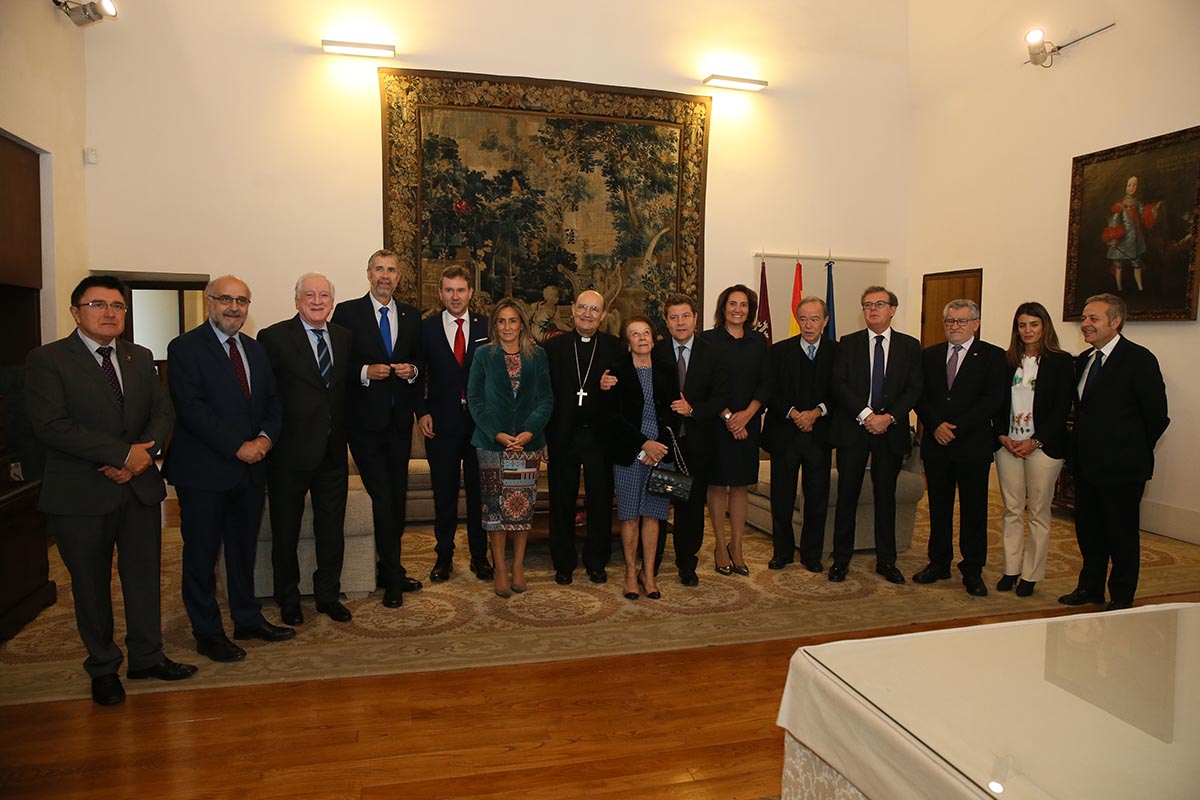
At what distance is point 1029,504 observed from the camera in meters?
4.73

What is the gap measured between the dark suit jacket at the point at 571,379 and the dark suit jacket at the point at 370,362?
834 millimetres

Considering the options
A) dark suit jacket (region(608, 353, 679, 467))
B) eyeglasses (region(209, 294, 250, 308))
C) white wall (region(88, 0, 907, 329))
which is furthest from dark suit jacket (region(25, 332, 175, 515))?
white wall (region(88, 0, 907, 329))

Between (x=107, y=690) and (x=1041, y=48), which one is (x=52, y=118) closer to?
(x=107, y=690)

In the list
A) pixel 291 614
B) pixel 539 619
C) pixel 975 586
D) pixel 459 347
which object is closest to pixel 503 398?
pixel 459 347

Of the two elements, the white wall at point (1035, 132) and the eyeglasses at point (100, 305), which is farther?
the white wall at point (1035, 132)

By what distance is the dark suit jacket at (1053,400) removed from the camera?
4.56 m

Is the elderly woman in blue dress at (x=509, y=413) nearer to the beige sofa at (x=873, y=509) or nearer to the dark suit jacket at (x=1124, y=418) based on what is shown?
the beige sofa at (x=873, y=509)

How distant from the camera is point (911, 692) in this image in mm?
1622

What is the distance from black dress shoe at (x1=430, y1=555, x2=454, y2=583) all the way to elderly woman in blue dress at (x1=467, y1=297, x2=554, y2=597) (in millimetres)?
569

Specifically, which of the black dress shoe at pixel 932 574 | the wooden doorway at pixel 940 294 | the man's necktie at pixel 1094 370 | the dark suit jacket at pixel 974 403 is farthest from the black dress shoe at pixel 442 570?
the wooden doorway at pixel 940 294

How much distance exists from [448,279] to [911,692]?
355 cm

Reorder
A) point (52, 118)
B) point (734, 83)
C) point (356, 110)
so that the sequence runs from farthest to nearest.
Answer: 1. point (734, 83)
2. point (356, 110)
3. point (52, 118)

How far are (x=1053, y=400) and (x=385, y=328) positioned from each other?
12.6 ft

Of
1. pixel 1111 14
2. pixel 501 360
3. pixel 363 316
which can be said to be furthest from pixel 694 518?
pixel 1111 14
